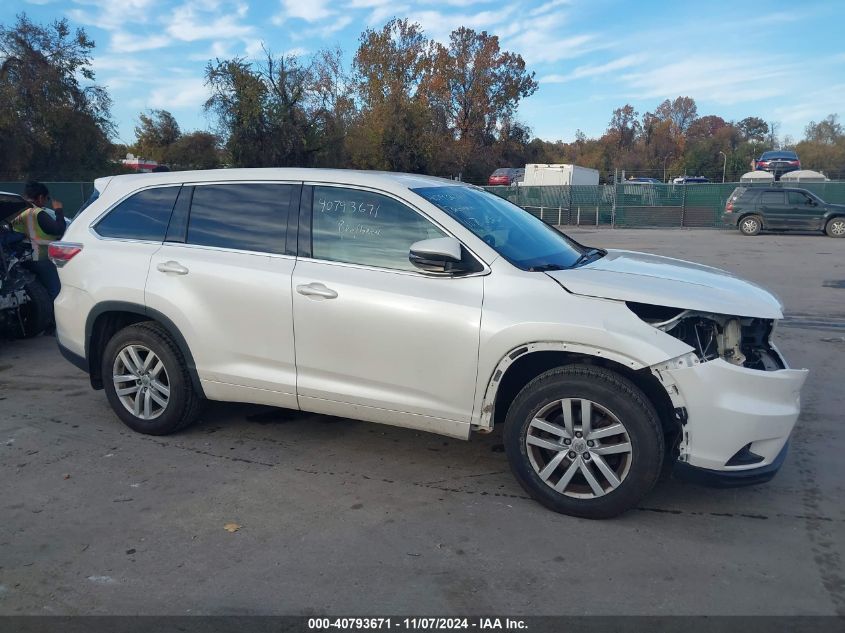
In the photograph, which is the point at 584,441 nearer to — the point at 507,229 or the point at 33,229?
the point at 507,229

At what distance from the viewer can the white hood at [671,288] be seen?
12.0ft

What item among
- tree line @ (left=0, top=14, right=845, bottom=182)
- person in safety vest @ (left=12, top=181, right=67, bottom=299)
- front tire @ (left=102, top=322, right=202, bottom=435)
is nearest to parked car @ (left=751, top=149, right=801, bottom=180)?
tree line @ (left=0, top=14, right=845, bottom=182)

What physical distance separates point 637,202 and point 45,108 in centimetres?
2615

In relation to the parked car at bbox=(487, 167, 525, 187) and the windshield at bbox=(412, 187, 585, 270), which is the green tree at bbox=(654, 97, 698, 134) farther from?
the windshield at bbox=(412, 187, 585, 270)

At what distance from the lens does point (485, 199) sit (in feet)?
16.5

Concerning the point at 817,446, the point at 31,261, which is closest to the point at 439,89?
the point at 31,261

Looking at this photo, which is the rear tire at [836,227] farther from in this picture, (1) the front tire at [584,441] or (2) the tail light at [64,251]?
(2) the tail light at [64,251]

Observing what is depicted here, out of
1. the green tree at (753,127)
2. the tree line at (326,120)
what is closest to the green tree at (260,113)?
the tree line at (326,120)

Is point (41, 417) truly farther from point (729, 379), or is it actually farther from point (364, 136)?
point (364, 136)

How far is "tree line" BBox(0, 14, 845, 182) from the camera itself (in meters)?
28.7

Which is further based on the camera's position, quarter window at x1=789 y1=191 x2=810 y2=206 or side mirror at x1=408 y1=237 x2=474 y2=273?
quarter window at x1=789 y1=191 x2=810 y2=206

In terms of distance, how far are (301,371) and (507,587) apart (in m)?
1.90

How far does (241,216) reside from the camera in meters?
4.80

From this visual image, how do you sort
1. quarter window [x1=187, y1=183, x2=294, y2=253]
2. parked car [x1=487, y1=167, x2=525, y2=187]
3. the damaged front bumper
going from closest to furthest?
1. the damaged front bumper
2. quarter window [x1=187, y1=183, x2=294, y2=253]
3. parked car [x1=487, y1=167, x2=525, y2=187]
